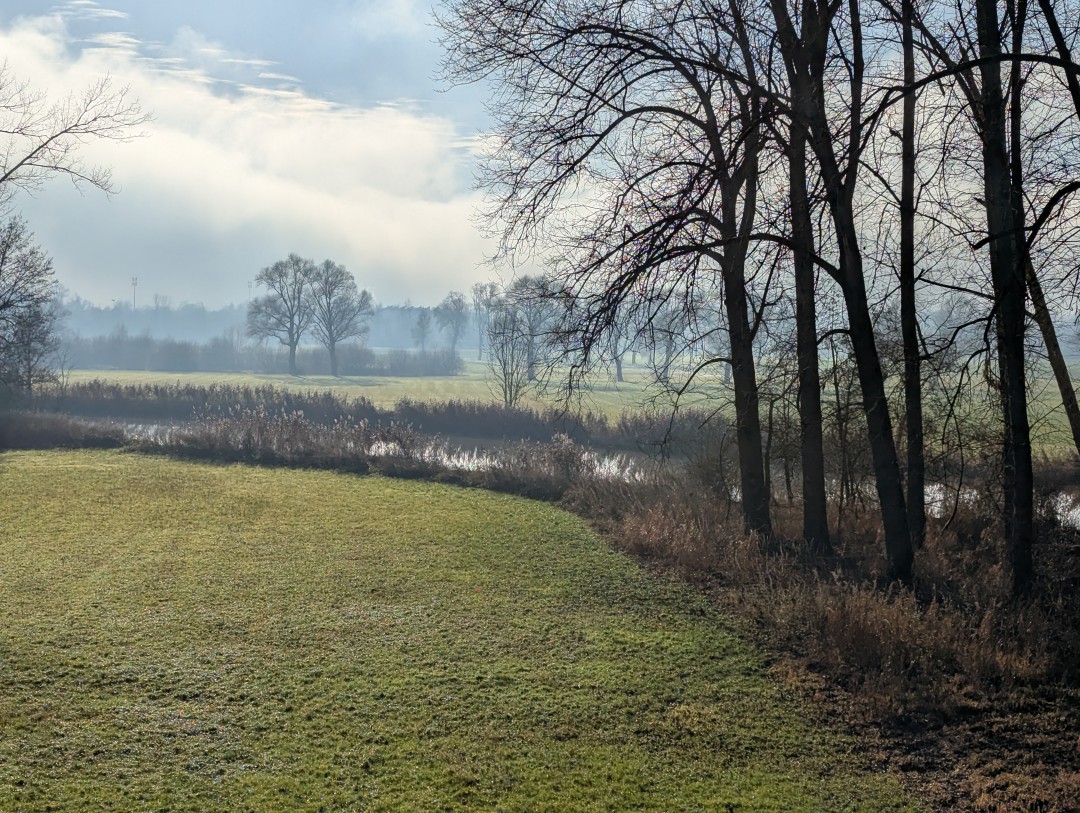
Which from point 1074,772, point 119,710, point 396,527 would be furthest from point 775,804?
point 396,527

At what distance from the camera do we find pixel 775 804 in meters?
4.77

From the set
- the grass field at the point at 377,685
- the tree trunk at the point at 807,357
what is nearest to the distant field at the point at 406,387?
the tree trunk at the point at 807,357

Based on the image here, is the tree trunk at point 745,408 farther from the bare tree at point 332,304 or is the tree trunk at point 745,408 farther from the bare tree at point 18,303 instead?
the bare tree at point 332,304

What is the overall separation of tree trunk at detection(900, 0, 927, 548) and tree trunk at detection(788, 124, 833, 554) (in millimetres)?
1005

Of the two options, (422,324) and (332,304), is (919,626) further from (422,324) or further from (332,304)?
(422,324)

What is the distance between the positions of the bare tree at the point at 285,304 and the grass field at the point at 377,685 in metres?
62.5

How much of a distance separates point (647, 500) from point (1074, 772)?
29.7 ft

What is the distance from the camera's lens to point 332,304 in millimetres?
73625

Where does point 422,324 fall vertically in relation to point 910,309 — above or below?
above

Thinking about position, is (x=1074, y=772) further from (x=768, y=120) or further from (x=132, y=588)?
(x=132, y=588)

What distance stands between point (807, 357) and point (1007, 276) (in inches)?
94.8

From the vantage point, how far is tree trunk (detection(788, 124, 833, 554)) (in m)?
9.16

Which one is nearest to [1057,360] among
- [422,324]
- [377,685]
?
[377,685]

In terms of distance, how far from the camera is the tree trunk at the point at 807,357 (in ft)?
30.1
